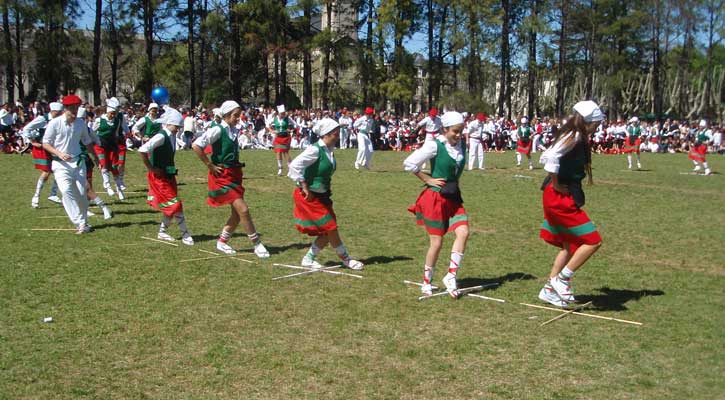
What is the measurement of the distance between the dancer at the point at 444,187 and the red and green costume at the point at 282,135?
12.7 m

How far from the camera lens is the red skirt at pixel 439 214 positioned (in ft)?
23.9

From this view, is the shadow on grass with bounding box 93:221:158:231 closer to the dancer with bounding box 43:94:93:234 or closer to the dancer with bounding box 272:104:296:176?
the dancer with bounding box 43:94:93:234

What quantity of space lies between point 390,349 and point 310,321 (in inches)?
40.3

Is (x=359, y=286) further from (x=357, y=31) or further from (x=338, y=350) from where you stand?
(x=357, y=31)

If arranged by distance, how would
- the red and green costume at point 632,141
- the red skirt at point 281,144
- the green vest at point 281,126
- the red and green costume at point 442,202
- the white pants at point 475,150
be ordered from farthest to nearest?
the red and green costume at point 632,141 < the white pants at point 475,150 < the green vest at point 281,126 < the red skirt at point 281,144 < the red and green costume at point 442,202

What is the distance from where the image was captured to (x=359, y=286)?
308 inches

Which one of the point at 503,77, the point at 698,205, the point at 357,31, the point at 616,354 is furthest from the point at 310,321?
the point at 503,77

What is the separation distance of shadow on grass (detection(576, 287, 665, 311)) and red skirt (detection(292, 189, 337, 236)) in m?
2.89

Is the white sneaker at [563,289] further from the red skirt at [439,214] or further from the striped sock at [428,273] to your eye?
the striped sock at [428,273]

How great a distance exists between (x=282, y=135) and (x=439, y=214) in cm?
1309

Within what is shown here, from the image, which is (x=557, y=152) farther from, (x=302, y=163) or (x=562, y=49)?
(x=562, y=49)

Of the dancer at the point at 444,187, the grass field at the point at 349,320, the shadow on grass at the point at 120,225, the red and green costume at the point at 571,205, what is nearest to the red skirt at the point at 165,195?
the grass field at the point at 349,320

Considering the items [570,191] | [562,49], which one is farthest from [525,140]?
[562,49]

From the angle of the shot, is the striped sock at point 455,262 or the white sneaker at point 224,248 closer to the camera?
the striped sock at point 455,262
